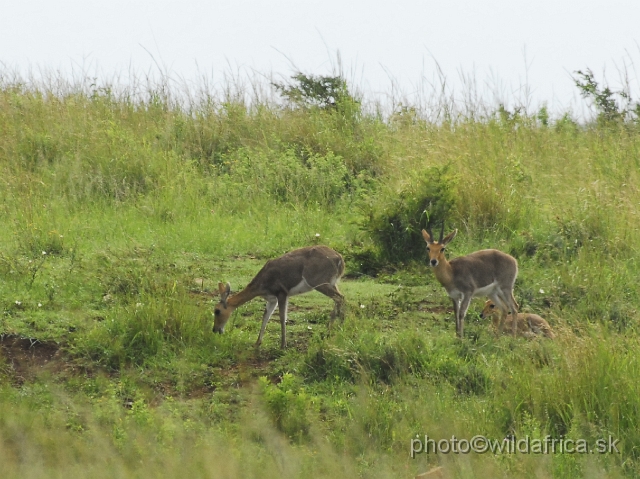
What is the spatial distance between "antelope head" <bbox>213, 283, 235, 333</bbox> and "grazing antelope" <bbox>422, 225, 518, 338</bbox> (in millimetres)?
1673

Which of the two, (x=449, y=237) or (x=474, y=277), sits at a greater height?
(x=449, y=237)

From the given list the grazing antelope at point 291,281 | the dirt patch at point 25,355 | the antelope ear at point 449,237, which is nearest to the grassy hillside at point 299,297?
the dirt patch at point 25,355

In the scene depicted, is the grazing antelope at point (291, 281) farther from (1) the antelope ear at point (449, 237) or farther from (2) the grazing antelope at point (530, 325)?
(2) the grazing antelope at point (530, 325)

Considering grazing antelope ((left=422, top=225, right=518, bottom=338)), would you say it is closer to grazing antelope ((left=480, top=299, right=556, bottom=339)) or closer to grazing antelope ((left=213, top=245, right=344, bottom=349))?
grazing antelope ((left=480, top=299, right=556, bottom=339))

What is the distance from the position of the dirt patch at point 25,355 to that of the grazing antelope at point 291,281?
141cm

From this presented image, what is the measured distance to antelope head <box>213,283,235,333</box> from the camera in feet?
26.3

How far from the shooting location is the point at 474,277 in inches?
327

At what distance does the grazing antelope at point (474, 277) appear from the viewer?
27.1 feet

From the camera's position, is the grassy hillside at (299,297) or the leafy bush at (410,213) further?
the leafy bush at (410,213)

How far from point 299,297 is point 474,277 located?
1.90 metres

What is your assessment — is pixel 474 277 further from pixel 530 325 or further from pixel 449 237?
pixel 530 325

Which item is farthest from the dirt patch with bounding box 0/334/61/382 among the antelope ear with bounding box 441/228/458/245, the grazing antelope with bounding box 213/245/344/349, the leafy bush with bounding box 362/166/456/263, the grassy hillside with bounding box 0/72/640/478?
the leafy bush with bounding box 362/166/456/263

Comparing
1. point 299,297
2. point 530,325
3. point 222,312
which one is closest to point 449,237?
point 530,325

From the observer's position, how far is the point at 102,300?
8.58 metres
